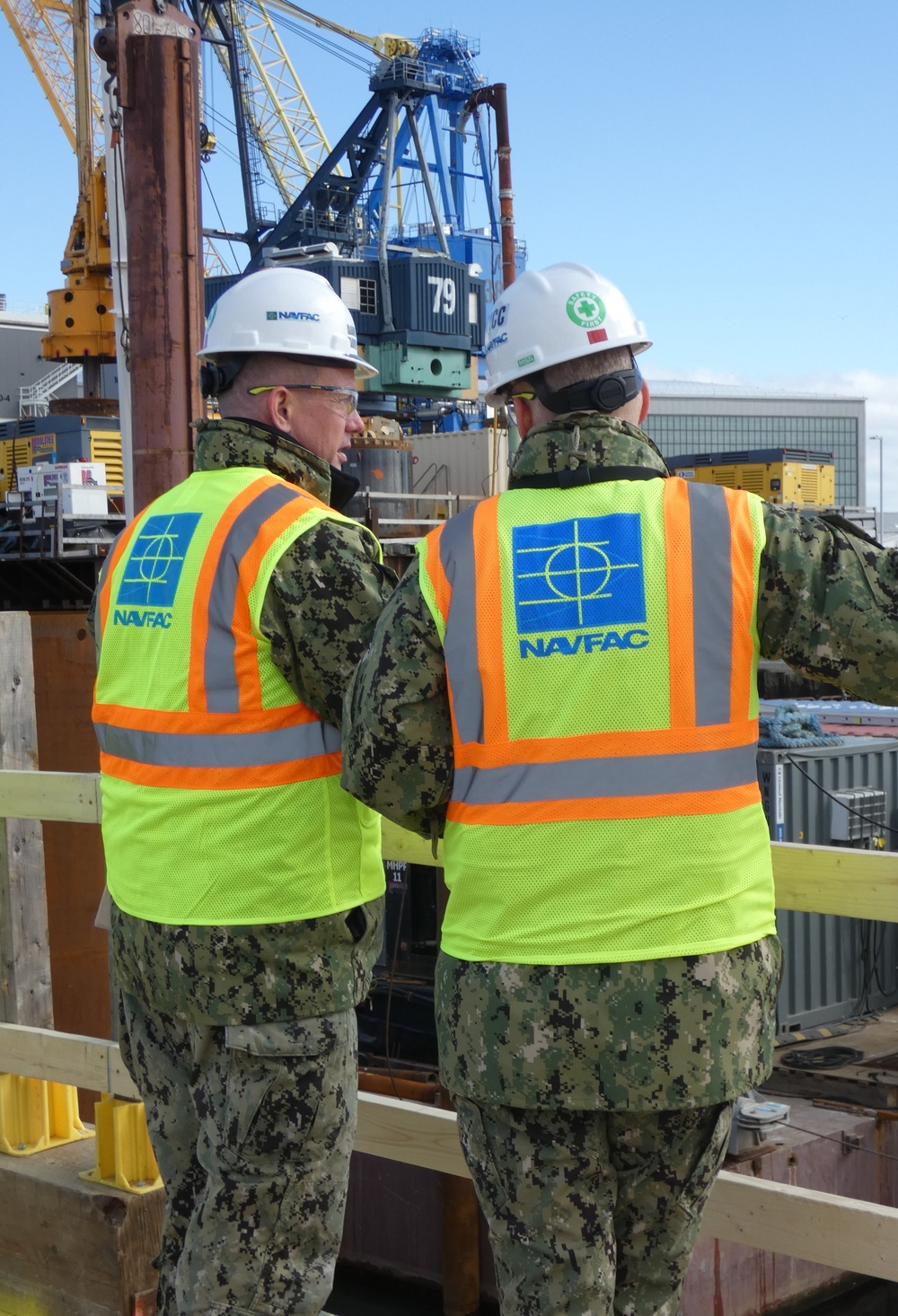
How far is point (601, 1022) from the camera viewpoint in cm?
207

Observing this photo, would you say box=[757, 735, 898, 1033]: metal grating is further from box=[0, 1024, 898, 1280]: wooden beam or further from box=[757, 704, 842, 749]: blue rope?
box=[0, 1024, 898, 1280]: wooden beam

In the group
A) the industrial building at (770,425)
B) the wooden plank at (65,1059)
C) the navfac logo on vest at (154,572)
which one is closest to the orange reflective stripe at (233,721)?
the navfac logo on vest at (154,572)

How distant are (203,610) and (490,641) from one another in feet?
2.27

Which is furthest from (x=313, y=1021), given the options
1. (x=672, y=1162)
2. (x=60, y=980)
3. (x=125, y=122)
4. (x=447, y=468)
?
(x=447, y=468)

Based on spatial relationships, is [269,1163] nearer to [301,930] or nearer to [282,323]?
[301,930]

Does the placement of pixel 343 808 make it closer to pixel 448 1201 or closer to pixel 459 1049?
pixel 459 1049

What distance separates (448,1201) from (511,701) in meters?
7.42

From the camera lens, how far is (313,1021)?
2.54 meters

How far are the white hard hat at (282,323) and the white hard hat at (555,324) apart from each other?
0.53 m

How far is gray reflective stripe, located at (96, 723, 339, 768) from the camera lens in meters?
2.56

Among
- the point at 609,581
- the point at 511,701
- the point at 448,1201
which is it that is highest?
the point at 609,581

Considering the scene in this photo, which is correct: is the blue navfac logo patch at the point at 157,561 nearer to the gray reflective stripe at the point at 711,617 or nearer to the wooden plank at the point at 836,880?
the wooden plank at the point at 836,880

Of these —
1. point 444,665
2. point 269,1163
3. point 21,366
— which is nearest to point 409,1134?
point 269,1163

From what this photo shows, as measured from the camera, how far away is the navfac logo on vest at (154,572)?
2660mm
